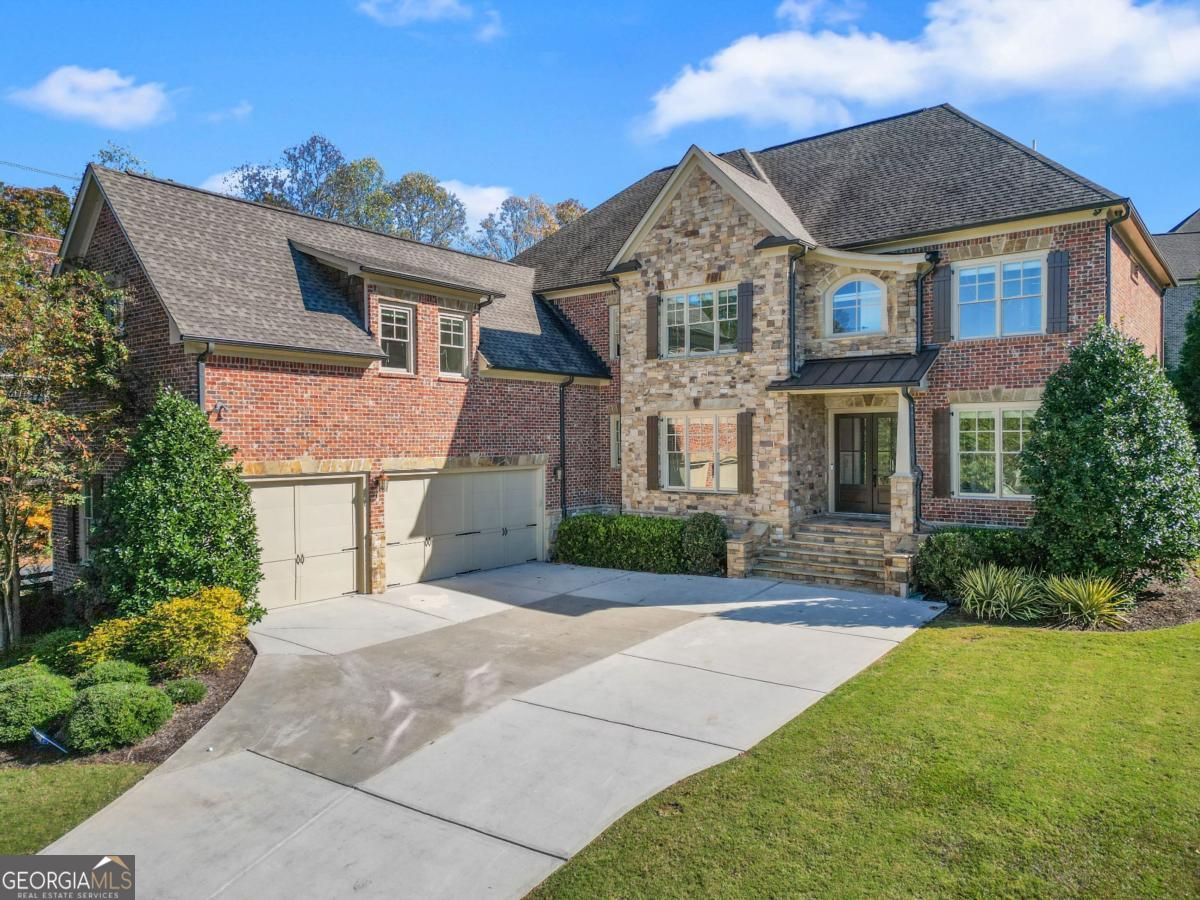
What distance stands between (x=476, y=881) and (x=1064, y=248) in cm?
1417

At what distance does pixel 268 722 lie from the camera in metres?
8.18

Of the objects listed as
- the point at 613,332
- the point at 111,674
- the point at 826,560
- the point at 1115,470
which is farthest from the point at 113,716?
the point at 613,332

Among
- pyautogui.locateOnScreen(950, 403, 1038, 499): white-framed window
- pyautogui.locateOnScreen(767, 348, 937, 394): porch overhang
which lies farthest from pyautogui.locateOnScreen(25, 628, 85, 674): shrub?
pyautogui.locateOnScreen(950, 403, 1038, 499): white-framed window

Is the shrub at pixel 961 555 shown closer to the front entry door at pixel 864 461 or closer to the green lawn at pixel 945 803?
the front entry door at pixel 864 461

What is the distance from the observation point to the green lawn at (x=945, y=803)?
498cm

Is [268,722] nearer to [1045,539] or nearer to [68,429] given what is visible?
[68,429]

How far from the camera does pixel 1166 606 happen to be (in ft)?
37.9

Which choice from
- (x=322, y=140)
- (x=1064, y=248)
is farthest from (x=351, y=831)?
(x=322, y=140)

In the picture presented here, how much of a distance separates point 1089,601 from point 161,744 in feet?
39.9

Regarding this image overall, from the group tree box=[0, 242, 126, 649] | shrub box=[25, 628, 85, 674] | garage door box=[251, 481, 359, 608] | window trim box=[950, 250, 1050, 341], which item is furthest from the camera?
window trim box=[950, 250, 1050, 341]

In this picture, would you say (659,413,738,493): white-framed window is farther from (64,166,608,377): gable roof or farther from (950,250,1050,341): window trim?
(950,250,1050,341): window trim

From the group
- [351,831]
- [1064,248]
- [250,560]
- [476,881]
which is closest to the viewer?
[476,881]

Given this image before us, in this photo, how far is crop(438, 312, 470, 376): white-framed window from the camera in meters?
15.5

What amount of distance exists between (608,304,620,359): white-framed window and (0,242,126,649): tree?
34.7 ft
